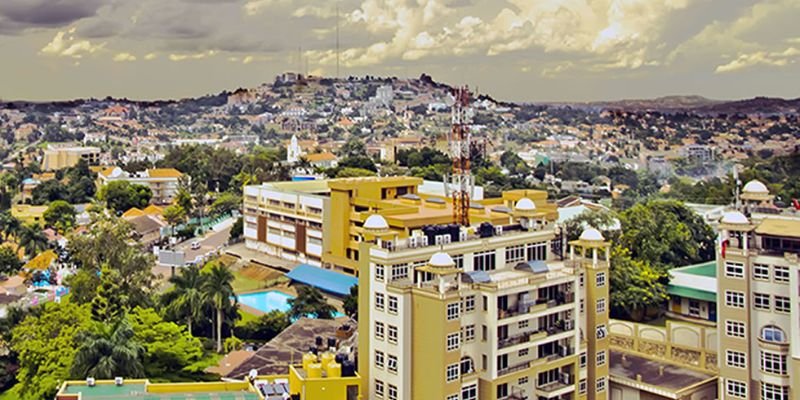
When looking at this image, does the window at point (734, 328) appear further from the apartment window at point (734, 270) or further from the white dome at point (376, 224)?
the white dome at point (376, 224)

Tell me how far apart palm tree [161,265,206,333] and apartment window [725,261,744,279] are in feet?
35.0

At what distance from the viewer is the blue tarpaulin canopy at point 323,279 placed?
2298 cm

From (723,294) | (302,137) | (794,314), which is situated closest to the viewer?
(794,314)

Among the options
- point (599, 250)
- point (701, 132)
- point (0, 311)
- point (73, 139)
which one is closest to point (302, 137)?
point (73, 139)

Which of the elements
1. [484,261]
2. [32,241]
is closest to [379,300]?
[484,261]

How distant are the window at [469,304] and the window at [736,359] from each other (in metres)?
3.87

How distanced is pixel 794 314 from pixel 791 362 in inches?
27.2

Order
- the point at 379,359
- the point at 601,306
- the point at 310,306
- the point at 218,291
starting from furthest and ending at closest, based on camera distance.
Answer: the point at 310,306 < the point at 218,291 < the point at 601,306 < the point at 379,359

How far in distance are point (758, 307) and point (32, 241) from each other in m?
24.0

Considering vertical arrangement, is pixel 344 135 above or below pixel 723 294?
above

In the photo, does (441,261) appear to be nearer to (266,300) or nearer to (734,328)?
(734,328)

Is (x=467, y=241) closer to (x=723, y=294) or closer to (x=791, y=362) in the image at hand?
(x=723, y=294)

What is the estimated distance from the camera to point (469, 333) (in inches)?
453

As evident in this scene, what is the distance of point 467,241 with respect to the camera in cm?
1284
